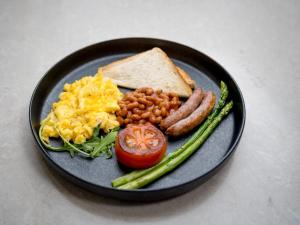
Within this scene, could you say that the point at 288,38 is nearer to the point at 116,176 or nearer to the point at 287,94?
the point at 287,94

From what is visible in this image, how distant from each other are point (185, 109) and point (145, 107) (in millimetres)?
375

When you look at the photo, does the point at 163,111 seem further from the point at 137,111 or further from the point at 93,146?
the point at 93,146

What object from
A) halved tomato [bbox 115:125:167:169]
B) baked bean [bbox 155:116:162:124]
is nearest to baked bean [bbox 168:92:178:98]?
baked bean [bbox 155:116:162:124]

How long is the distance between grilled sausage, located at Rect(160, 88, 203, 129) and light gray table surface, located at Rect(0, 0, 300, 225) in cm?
59

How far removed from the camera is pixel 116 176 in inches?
133

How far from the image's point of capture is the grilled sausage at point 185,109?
3.72m

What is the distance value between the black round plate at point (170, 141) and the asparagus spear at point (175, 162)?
0.05 m

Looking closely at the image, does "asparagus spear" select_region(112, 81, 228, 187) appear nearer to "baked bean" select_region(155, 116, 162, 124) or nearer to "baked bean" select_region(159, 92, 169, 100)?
"baked bean" select_region(155, 116, 162, 124)

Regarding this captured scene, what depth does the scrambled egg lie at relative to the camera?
357cm

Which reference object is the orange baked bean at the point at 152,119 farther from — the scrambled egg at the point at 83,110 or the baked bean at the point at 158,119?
the scrambled egg at the point at 83,110

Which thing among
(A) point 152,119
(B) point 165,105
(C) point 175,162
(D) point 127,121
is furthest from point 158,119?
(C) point 175,162

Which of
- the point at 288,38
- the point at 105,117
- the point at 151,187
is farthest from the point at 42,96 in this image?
the point at 288,38

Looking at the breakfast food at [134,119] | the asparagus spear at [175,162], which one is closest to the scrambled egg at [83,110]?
the breakfast food at [134,119]

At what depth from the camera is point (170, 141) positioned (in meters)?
3.70
